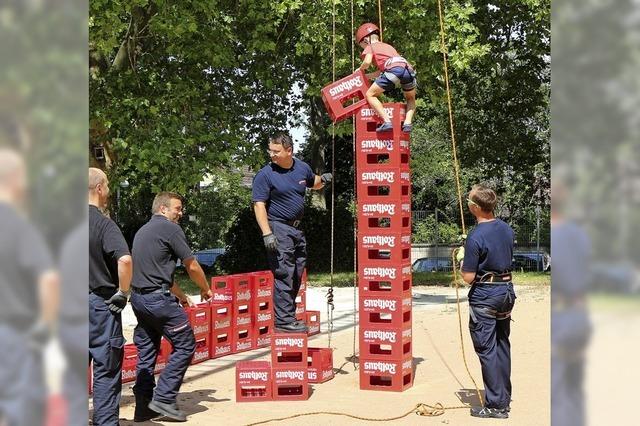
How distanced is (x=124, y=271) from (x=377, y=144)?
3.48 meters

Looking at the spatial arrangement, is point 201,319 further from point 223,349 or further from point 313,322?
point 313,322

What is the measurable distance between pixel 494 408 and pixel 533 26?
1702 cm

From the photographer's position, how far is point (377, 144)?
27.0ft

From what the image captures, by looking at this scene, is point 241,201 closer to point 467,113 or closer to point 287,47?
point 467,113

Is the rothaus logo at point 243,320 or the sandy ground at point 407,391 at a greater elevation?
the rothaus logo at point 243,320

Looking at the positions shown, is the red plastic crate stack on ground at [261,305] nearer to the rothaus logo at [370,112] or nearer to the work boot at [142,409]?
the rothaus logo at [370,112]

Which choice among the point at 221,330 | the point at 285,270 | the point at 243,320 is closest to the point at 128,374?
the point at 285,270

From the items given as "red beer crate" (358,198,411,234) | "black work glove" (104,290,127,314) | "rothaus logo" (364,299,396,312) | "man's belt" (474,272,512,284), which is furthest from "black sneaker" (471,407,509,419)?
"black work glove" (104,290,127,314)

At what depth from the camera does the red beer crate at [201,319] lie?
10000mm

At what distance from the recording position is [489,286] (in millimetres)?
6883

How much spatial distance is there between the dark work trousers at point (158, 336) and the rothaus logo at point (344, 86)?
2.82 metres

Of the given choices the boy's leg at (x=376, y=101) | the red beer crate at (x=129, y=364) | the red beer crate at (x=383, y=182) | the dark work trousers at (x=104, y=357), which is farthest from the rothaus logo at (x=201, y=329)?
the dark work trousers at (x=104, y=357)

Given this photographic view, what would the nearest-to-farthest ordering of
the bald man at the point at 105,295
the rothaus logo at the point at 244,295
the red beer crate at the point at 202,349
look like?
1. the bald man at the point at 105,295
2. the red beer crate at the point at 202,349
3. the rothaus logo at the point at 244,295

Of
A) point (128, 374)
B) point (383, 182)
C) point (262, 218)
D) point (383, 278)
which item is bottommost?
point (128, 374)
